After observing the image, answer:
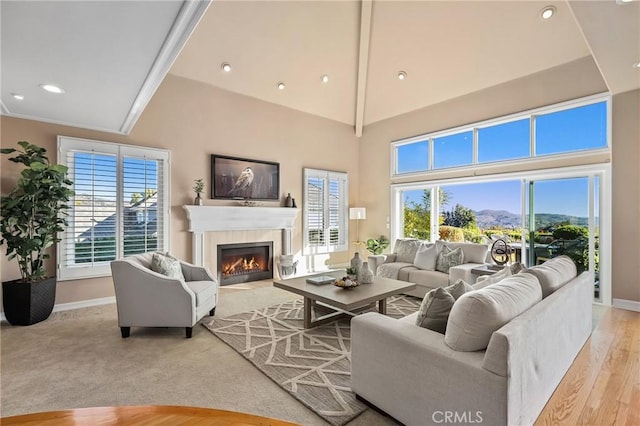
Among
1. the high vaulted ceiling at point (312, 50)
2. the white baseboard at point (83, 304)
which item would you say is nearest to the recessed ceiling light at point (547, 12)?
the high vaulted ceiling at point (312, 50)

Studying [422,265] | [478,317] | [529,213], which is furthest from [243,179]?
[529,213]

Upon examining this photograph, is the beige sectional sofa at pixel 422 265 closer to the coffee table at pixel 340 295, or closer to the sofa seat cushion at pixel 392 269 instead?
the sofa seat cushion at pixel 392 269

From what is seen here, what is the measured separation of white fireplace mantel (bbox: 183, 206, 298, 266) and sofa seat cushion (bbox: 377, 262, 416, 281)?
2167 mm

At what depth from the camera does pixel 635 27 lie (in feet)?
8.85

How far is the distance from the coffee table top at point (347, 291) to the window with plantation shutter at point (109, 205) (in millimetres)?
2610

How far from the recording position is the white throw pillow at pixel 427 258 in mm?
4828

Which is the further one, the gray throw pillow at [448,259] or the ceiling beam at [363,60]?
the ceiling beam at [363,60]

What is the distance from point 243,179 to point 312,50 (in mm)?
2706

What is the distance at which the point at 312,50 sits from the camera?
5500 mm

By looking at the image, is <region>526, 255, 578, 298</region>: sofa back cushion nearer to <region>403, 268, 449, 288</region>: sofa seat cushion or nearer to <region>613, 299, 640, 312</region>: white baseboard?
<region>403, 268, 449, 288</region>: sofa seat cushion

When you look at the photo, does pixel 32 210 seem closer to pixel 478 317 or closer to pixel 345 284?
pixel 345 284

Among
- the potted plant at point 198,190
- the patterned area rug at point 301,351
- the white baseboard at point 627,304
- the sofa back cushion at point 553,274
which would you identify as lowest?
the patterned area rug at point 301,351

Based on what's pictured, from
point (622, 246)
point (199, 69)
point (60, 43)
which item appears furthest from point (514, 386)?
point (199, 69)

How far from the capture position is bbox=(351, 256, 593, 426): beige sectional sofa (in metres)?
1.51
